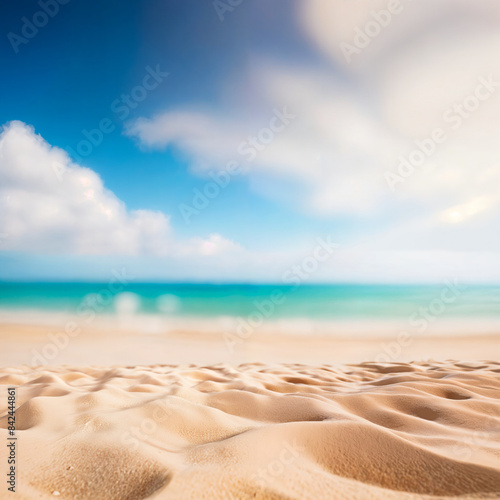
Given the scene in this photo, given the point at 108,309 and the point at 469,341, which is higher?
the point at 108,309

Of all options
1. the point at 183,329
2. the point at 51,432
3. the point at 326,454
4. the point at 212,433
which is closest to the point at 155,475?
the point at 212,433

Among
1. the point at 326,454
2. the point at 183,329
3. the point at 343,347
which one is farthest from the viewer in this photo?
the point at 183,329

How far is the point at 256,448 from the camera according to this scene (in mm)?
1335

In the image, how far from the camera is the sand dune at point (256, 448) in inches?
42.7

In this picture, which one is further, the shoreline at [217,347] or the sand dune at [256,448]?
the shoreline at [217,347]

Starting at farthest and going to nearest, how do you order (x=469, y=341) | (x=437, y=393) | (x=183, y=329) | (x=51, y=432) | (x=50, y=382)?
1. (x=183, y=329)
2. (x=469, y=341)
3. (x=50, y=382)
4. (x=437, y=393)
5. (x=51, y=432)

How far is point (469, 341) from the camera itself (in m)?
8.97

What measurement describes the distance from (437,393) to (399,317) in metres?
12.2

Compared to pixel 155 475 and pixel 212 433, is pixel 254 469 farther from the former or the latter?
pixel 212 433

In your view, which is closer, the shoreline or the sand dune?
the sand dune

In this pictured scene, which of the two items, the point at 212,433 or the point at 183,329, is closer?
the point at 212,433

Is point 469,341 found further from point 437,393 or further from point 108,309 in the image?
point 108,309

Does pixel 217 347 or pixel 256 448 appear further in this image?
pixel 217 347

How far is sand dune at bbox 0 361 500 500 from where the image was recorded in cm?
108
